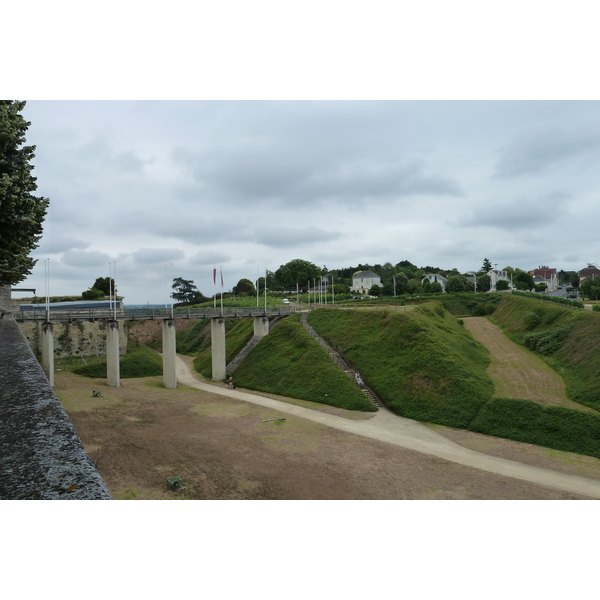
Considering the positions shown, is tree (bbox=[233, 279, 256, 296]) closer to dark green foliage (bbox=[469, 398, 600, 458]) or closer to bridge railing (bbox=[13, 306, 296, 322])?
bridge railing (bbox=[13, 306, 296, 322])

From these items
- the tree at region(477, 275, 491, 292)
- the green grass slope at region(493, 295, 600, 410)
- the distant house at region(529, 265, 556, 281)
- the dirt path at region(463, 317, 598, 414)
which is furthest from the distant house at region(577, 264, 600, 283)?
the dirt path at region(463, 317, 598, 414)

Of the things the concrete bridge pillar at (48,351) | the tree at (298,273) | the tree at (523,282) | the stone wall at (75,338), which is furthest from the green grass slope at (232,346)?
the tree at (523,282)

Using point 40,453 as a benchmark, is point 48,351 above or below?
below

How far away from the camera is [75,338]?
60.2 metres

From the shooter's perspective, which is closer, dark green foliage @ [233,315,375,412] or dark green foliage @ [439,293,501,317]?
dark green foliage @ [233,315,375,412]

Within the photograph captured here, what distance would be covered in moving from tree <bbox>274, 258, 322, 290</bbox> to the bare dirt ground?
87.4 m

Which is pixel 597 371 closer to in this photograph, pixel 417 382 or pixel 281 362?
pixel 417 382

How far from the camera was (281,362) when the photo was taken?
156 feet

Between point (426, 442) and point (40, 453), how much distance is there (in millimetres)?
27790

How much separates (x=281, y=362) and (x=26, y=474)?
42473mm

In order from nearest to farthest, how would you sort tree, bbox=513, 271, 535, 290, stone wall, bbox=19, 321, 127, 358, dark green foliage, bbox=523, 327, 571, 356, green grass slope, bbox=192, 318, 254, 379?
dark green foliage, bbox=523, 327, 571, 356, green grass slope, bbox=192, 318, 254, 379, stone wall, bbox=19, 321, 127, 358, tree, bbox=513, 271, 535, 290

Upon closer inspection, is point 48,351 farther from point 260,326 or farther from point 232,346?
point 260,326

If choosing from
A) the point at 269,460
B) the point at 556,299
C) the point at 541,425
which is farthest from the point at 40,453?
the point at 556,299

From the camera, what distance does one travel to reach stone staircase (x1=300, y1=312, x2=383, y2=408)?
38.3 m
